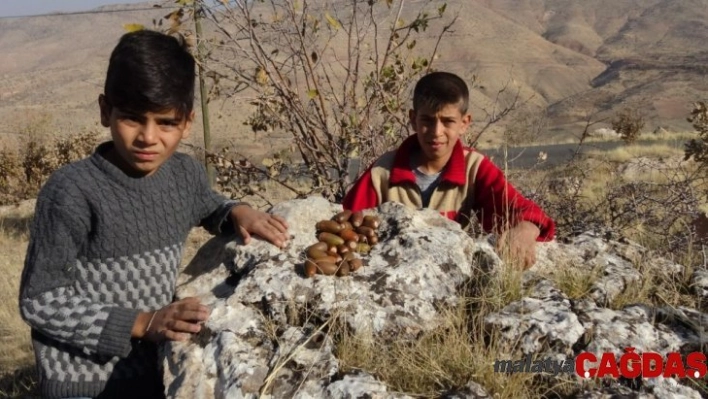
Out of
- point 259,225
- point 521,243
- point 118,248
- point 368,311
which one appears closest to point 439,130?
point 521,243

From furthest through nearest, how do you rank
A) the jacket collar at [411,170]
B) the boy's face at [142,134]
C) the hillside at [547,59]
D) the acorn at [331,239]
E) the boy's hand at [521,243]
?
1. the hillside at [547,59]
2. the jacket collar at [411,170]
3. the boy's hand at [521,243]
4. the acorn at [331,239]
5. the boy's face at [142,134]

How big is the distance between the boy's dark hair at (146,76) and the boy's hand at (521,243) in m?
1.45

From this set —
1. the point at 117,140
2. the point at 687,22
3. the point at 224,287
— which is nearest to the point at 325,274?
the point at 224,287

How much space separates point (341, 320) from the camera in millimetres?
2164

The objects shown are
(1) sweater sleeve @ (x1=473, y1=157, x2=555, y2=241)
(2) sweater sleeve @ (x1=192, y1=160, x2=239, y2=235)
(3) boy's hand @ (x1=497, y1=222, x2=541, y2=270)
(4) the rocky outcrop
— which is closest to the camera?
(4) the rocky outcrop

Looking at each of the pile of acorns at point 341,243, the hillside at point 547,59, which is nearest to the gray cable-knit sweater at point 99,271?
the pile of acorns at point 341,243

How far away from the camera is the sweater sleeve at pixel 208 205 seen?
2.54m

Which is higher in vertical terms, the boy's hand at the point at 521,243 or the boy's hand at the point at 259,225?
the boy's hand at the point at 259,225

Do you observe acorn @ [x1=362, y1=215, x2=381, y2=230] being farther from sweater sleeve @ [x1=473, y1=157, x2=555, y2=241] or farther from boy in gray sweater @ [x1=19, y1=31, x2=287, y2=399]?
boy in gray sweater @ [x1=19, y1=31, x2=287, y2=399]

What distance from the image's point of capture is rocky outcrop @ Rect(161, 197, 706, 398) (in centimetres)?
194

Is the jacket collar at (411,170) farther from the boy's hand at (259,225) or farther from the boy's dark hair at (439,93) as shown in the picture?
the boy's hand at (259,225)

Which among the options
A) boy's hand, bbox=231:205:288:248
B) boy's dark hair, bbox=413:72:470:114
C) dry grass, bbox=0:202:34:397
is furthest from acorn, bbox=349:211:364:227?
dry grass, bbox=0:202:34:397

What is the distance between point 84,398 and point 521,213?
1971 millimetres

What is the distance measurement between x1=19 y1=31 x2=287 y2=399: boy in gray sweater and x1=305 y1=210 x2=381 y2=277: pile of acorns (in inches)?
18.6
